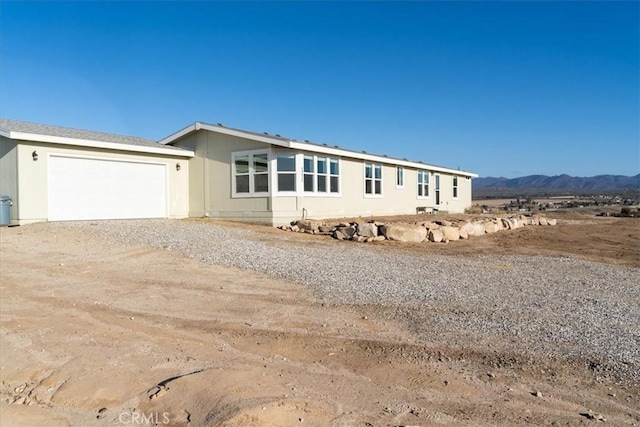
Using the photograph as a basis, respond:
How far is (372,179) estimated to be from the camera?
71.7 ft

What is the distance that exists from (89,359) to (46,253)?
6.40 m

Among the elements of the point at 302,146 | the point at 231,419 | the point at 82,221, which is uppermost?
the point at 302,146

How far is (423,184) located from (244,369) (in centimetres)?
2351

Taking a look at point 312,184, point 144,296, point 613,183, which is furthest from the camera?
point 613,183

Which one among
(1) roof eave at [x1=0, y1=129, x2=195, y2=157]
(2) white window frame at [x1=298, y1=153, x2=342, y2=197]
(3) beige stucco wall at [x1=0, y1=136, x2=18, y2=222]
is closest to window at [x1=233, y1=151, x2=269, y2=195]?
(2) white window frame at [x1=298, y1=153, x2=342, y2=197]

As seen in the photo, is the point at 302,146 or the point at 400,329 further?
the point at 302,146

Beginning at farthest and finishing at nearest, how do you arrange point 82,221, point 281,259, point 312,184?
point 312,184
point 82,221
point 281,259

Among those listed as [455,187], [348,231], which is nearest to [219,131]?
[348,231]

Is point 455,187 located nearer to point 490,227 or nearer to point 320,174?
point 490,227

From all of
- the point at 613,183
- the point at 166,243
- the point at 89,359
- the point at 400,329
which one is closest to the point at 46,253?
the point at 166,243

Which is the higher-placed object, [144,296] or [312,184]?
[312,184]

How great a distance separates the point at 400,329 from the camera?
5.77 meters

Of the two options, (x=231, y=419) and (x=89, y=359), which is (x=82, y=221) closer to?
(x=89, y=359)

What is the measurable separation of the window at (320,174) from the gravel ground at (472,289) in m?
4.60
